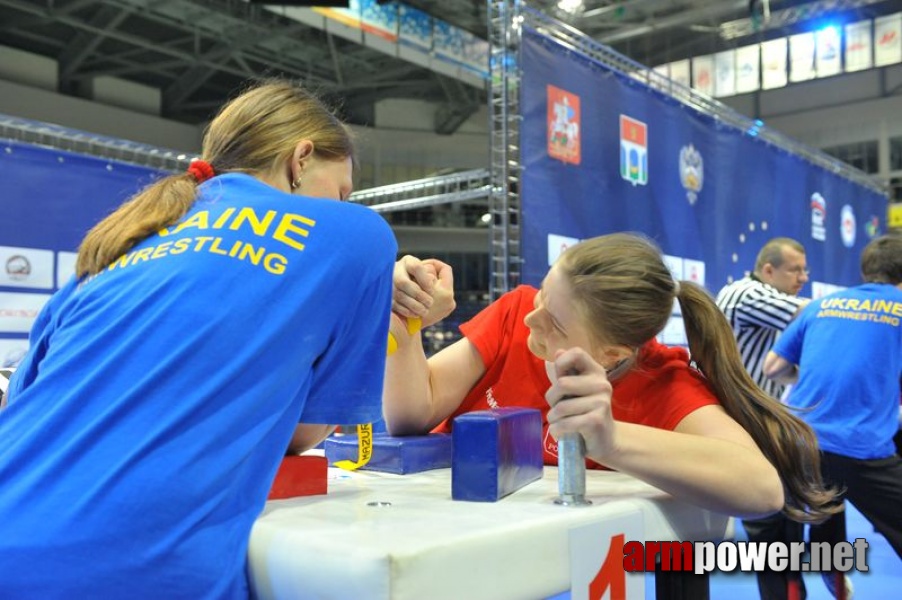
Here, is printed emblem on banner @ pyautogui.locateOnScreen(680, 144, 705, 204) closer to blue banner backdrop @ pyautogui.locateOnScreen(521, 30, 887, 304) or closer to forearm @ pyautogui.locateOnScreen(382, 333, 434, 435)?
blue banner backdrop @ pyautogui.locateOnScreen(521, 30, 887, 304)

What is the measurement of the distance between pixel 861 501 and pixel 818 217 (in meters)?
3.73

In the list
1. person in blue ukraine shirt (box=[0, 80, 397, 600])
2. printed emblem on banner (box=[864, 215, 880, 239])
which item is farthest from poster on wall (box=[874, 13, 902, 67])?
person in blue ukraine shirt (box=[0, 80, 397, 600])

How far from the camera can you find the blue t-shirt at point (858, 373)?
2461 millimetres

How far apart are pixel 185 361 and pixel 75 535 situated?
163mm

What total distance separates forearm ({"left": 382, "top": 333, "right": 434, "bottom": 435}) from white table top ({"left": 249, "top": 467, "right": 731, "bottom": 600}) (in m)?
0.37

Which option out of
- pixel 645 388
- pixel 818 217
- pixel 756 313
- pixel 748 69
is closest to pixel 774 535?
pixel 756 313

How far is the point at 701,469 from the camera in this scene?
2.81 feet

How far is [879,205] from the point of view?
22.9ft

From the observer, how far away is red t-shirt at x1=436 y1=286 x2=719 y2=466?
1050 millimetres

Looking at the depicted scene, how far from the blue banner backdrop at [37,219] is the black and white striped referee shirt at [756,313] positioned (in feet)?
7.49

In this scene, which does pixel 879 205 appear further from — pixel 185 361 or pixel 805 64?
pixel 185 361

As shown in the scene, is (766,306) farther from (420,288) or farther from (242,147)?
(242,147)

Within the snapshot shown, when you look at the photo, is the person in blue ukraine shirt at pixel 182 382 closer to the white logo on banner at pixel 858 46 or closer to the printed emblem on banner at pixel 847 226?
the printed emblem on banner at pixel 847 226

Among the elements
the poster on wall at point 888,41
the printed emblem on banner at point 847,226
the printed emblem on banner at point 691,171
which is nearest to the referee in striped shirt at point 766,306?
the printed emblem on banner at point 691,171
